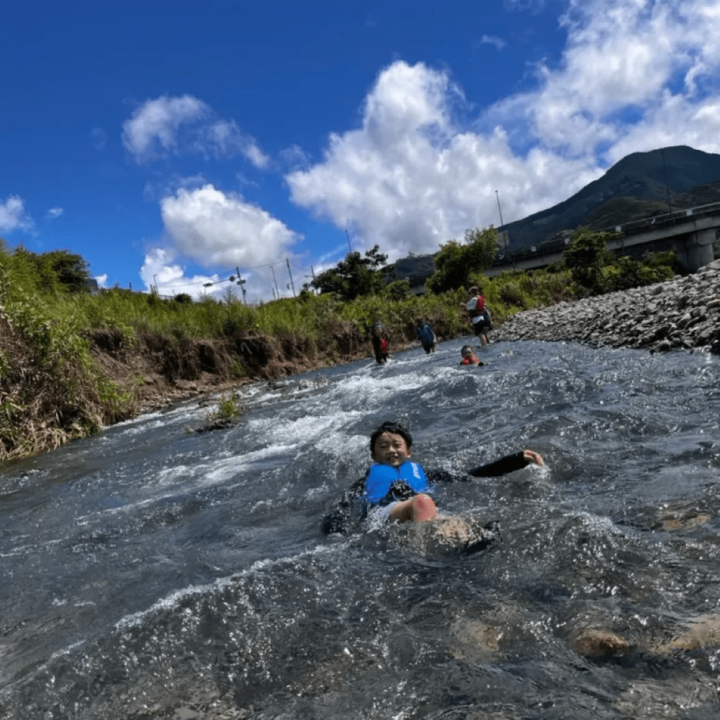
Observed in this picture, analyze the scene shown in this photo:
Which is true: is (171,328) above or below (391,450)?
above

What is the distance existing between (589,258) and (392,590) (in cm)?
3392

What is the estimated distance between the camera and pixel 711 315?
32.1 ft

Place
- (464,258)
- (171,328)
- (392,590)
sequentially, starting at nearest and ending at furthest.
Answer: (392,590) < (171,328) < (464,258)

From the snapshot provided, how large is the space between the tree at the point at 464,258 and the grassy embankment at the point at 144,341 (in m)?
4.75

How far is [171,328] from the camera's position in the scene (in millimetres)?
19031

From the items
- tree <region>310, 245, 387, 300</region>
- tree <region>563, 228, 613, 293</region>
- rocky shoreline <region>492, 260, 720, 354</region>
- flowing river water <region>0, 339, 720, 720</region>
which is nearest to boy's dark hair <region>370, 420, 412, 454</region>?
flowing river water <region>0, 339, 720, 720</region>

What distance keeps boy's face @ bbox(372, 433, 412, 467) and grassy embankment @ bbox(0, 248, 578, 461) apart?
823 cm

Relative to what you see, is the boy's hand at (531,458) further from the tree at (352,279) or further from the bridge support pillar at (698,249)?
the bridge support pillar at (698,249)

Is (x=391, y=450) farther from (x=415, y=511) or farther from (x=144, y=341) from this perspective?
(x=144, y=341)

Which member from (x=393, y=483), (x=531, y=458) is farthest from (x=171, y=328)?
(x=531, y=458)

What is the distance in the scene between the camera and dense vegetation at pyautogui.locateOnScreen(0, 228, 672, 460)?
1102cm

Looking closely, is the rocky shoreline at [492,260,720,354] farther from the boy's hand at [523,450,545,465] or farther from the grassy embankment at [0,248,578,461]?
the grassy embankment at [0,248,578,461]

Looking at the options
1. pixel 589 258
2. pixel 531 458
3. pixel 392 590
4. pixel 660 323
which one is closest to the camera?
pixel 392 590

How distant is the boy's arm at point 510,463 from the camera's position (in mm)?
4621
